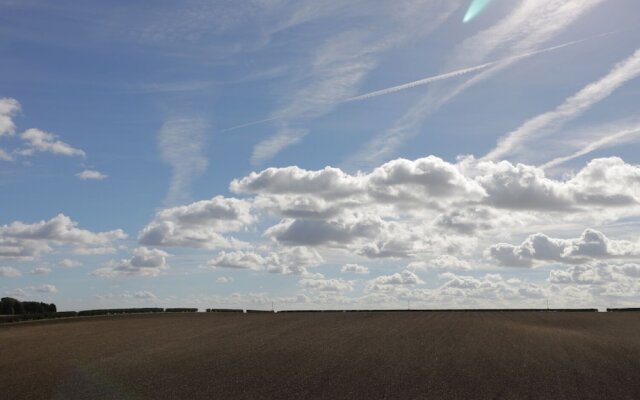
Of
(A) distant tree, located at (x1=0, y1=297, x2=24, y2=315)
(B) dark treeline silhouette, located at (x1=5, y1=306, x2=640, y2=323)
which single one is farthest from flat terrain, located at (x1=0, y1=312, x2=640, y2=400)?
(A) distant tree, located at (x1=0, y1=297, x2=24, y2=315)

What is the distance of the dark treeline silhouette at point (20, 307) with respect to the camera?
502 feet

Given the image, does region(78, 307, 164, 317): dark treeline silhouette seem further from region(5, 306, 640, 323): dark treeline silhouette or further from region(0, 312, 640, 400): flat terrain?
region(0, 312, 640, 400): flat terrain

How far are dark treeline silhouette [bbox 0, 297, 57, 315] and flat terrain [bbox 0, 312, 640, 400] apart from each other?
361 ft

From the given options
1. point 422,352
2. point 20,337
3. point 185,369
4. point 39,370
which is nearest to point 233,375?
point 185,369

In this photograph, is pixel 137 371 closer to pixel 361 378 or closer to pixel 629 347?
pixel 361 378

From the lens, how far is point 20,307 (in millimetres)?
155875

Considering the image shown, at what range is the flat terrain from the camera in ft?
89.4

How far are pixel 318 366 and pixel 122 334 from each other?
2822cm

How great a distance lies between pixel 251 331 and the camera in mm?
57344

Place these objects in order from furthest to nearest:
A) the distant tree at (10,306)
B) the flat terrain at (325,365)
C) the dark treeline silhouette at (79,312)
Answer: the distant tree at (10,306)
the dark treeline silhouette at (79,312)
the flat terrain at (325,365)

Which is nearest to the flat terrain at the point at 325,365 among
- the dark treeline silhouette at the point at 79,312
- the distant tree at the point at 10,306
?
the dark treeline silhouette at the point at 79,312

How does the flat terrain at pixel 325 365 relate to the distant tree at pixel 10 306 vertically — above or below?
below

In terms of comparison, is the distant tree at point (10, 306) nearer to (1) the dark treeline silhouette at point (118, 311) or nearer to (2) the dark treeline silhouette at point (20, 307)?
(2) the dark treeline silhouette at point (20, 307)

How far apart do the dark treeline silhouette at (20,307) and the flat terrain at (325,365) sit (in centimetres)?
11004
